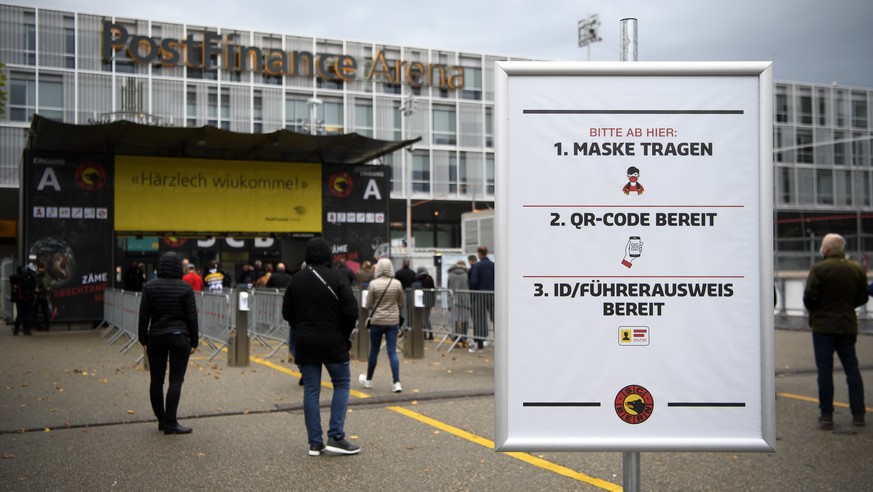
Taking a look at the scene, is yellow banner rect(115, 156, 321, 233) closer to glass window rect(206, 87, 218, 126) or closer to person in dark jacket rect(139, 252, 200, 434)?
person in dark jacket rect(139, 252, 200, 434)

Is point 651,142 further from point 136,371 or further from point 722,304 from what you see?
point 136,371

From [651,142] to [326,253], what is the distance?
4727 millimetres

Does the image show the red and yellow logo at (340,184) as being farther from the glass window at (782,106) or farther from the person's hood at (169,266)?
the glass window at (782,106)

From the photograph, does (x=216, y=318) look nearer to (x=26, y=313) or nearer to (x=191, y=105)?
(x=26, y=313)

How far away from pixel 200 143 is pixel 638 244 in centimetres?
2083

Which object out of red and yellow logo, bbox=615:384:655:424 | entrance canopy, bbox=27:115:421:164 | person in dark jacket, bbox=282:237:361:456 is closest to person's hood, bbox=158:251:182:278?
person in dark jacket, bbox=282:237:361:456

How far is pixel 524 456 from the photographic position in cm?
728

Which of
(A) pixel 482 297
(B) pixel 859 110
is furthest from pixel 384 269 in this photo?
(B) pixel 859 110

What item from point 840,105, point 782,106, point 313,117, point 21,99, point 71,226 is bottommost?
point 71,226

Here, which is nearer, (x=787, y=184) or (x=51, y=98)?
(x=51, y=98)

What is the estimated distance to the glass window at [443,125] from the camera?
190 ft

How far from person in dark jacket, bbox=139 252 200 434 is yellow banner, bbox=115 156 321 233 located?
619 inches

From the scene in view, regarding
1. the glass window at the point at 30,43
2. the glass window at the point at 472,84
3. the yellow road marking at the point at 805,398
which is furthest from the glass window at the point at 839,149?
the glass window at the point at 30,43

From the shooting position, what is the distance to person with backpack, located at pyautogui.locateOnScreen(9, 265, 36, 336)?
2131 cm
